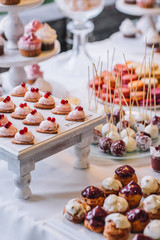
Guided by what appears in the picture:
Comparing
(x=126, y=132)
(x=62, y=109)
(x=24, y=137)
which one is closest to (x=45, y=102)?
(x=62, y=109)

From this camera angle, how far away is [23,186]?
1746mm

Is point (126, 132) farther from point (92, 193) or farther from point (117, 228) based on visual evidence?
point (117, 228)

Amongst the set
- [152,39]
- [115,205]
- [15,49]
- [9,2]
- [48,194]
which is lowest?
[48,194]

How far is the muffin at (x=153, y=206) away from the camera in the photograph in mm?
1596

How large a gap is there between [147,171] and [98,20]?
284cm

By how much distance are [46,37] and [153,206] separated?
131 cm

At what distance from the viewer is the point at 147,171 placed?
6.54ft

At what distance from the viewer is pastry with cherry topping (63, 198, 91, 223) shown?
1.58 metres

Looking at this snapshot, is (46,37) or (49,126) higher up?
(46,37)

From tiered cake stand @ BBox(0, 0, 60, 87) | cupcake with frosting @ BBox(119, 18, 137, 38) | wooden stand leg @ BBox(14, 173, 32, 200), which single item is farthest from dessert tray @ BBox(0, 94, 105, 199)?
cupcake with frosting @ BBox(119, 18, 137, 38)

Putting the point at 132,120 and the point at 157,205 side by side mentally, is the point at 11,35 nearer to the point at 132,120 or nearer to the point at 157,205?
the point at 132,120

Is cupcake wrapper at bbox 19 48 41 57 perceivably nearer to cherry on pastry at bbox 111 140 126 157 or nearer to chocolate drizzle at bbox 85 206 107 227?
cherry on pastry at bbox 111 140 126 157

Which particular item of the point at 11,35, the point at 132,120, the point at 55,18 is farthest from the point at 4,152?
the point at 55,18

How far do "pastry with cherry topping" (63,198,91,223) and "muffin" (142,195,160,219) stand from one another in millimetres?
206
